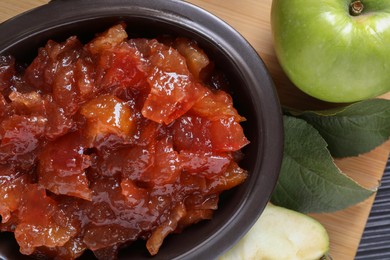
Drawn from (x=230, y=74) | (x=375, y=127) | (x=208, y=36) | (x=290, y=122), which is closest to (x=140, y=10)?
(x=208, y=36)

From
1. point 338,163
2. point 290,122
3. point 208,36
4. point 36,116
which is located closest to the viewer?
point 36,116

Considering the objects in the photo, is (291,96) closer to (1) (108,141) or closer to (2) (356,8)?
(2) (356,8)

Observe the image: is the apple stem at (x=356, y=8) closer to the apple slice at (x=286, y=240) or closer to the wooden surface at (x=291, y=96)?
the wooden surface at (x=291, y=96)

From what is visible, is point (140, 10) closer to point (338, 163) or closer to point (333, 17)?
point (333, 17)

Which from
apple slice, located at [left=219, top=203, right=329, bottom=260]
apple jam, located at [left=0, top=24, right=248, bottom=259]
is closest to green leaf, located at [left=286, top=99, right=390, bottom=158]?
A: apple slice, located at [left=219, top=203, right=329, bottom=260]

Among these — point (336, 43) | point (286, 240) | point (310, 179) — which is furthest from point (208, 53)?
point (286, 240)

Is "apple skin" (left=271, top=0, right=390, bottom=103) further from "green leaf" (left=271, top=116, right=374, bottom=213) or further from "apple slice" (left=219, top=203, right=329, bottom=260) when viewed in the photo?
"apple slice" (left=219, top=203, right=329, bottom=260)
